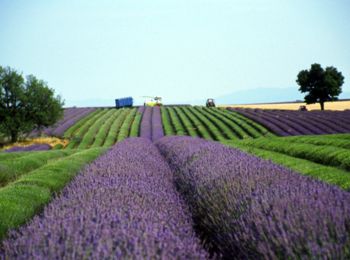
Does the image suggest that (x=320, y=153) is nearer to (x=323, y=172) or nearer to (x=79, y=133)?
(x=323, y=172)

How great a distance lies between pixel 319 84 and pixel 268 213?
2332 inches

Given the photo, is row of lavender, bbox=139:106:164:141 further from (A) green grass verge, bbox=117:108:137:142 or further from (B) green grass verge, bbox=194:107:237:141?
(B) green grass verge, bbox=194:107:237:141

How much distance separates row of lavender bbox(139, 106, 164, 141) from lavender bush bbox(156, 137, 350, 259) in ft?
86.1

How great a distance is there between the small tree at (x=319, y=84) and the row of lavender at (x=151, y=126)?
818 inches

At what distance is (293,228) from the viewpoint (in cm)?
400

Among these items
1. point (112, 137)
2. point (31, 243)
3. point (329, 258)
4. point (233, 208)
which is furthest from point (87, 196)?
point (112, 137)

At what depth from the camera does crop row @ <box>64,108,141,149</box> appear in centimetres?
3434

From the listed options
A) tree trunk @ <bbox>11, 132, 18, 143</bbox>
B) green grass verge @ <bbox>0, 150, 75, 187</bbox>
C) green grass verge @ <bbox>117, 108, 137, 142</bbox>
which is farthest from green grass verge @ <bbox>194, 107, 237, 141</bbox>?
green grass verge @ <bbox>0, 150, 75, 187</bbox>

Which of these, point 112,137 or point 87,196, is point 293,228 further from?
point 112,137

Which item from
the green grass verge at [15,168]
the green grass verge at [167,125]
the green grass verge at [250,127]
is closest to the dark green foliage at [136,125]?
the green grass verge at [167,125]

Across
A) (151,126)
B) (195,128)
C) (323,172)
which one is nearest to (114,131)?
(151,126)

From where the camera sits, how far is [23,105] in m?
37.0

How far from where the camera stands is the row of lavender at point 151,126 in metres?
35.7

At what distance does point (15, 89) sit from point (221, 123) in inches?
644
